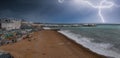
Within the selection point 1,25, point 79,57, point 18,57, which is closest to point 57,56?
point 79,57

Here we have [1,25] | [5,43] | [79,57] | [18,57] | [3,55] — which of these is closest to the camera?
[3,55]

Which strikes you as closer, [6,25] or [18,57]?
[18,57]

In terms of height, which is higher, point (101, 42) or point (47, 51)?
point (47, 51)

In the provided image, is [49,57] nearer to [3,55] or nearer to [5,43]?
[3,55]

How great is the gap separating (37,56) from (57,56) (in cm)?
210

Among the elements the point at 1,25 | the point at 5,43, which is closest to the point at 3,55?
the point at 5,43

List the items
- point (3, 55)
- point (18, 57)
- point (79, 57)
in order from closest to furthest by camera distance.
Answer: point (3, 55)
point (18, 57)
point (79, 57)

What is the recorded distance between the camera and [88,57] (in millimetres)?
18609

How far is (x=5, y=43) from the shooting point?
1069 inches

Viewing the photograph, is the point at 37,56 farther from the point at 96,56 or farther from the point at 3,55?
the point at 96,56

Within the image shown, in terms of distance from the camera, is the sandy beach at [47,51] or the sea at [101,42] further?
the sea at [101,42]

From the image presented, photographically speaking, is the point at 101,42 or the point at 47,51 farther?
the point at 101,42

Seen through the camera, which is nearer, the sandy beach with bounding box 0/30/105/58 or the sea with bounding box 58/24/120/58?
the sandy beach with bounding box 0/30/105/58

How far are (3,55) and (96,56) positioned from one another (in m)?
9.84
